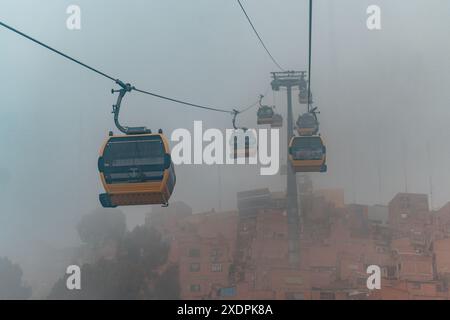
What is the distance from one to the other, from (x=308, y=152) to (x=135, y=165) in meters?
9.67

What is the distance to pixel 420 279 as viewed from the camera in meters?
48.8

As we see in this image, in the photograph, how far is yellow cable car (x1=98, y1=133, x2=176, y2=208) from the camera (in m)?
13.1

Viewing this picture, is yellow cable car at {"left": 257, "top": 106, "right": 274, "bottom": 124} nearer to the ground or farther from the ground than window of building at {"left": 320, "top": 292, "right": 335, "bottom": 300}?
farther from the ground

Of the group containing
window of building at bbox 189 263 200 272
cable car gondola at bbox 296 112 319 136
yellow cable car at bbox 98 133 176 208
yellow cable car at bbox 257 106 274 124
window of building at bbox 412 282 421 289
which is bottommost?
window of building at bbox 189 263 200 272

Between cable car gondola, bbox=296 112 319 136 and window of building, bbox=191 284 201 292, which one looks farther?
window of building, bbox=191 284 201 292

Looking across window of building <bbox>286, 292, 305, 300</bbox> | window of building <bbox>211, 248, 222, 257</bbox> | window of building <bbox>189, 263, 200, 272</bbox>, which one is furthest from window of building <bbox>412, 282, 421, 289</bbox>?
window of building <bbox>189, 263, 200, 272</bbox>

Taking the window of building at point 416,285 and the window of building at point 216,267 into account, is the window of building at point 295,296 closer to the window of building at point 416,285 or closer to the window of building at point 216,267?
the window of building at point 416,285

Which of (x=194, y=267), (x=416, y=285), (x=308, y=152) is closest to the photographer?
(x=308, y=152)

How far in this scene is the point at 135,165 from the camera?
43.3 ft

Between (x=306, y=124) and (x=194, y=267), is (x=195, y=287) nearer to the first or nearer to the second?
(x=194, y=267)

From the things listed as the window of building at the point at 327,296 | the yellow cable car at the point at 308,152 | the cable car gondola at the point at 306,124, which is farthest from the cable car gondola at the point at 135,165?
the window of building at the point at 327,296

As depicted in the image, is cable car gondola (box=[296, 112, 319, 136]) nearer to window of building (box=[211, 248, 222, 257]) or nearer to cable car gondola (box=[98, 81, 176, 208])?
cable car gondola (box=[98, 81, 176, 208])

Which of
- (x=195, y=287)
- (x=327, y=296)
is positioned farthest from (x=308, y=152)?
(x=195, y=287)

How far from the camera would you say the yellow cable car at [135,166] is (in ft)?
43.1
